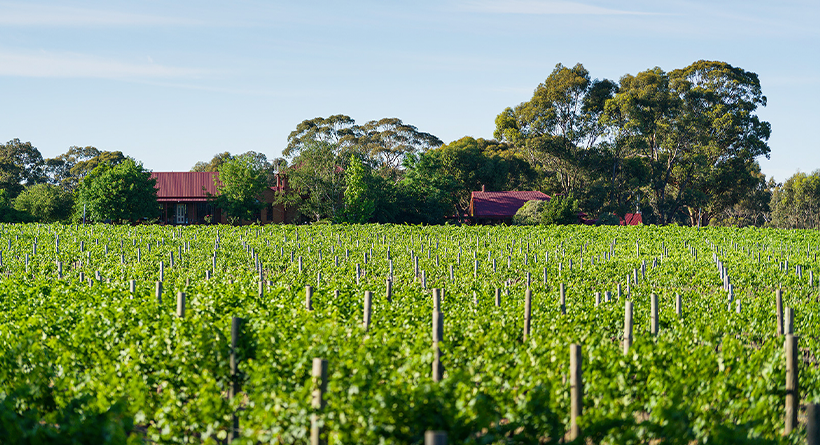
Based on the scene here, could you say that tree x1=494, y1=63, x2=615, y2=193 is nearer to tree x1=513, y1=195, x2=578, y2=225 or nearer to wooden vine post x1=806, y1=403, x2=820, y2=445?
tree x1=513, y1=195, x2=578, y2=225

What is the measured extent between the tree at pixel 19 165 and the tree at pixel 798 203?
83440 mm

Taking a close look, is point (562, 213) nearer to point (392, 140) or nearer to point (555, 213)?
point (555, 213)

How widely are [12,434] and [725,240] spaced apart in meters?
36.0

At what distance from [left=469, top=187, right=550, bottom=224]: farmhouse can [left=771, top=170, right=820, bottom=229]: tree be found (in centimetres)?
3832

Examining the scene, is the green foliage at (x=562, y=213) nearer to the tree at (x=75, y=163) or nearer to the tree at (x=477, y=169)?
the tree at (x=477, y=169)

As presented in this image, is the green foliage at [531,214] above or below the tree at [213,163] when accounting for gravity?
below

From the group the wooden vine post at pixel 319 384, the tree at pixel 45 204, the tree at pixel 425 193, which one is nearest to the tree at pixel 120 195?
the tree at pixel 45 204

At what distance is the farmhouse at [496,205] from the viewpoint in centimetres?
5753

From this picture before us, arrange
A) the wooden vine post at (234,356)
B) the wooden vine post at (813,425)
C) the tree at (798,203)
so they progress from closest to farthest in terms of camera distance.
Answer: the wooden vine post at (813,425) → the wooden vine post at (234,356) → the tree at (798,203)

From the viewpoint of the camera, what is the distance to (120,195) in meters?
50.2

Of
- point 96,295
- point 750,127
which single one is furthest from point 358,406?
point 750,127

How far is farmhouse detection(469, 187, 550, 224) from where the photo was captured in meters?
57.5

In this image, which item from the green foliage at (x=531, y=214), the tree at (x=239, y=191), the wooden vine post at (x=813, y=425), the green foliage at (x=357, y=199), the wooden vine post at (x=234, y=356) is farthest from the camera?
the tree at (x=239, y=191)

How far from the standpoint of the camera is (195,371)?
6504 mm
